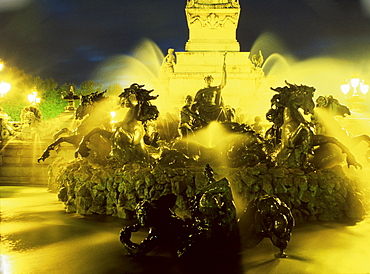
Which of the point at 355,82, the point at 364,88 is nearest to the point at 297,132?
the point at 355,82

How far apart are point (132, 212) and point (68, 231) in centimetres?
125

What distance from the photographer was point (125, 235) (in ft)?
14.0

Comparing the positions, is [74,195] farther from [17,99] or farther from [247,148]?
[17,99]

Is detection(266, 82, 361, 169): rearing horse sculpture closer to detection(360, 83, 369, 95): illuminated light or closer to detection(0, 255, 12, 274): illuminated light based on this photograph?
detection(0, 255, 12, 274): illuminated light

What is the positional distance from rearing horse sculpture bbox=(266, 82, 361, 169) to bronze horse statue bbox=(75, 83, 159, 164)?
2744 millimetres

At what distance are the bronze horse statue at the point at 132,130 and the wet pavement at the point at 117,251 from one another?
4.79 ft

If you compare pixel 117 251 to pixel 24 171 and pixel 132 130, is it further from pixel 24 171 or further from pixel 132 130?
pixel 24 171

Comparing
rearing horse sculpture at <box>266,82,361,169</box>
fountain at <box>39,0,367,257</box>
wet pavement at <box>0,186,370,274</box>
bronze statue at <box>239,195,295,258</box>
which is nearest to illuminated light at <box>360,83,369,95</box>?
fountain at <box>39,0,367,257</box>

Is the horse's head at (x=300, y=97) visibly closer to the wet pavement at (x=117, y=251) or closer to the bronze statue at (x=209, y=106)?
the wet pavement at (x=117, y=251)

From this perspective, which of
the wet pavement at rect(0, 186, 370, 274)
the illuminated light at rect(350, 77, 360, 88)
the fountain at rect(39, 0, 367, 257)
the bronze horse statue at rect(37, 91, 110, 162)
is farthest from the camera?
the illuminated light at rect(350, 77, 360, 88)

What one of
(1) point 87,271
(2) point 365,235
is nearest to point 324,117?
(2) point 365,235

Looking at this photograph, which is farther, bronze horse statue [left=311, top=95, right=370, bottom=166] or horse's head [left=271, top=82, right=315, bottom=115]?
bronze horse statue [left=311, top=95, right=370, bottom=166]

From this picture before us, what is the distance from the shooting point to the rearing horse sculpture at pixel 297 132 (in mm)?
6941

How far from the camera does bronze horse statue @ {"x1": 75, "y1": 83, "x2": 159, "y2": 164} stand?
7250 millimetres
